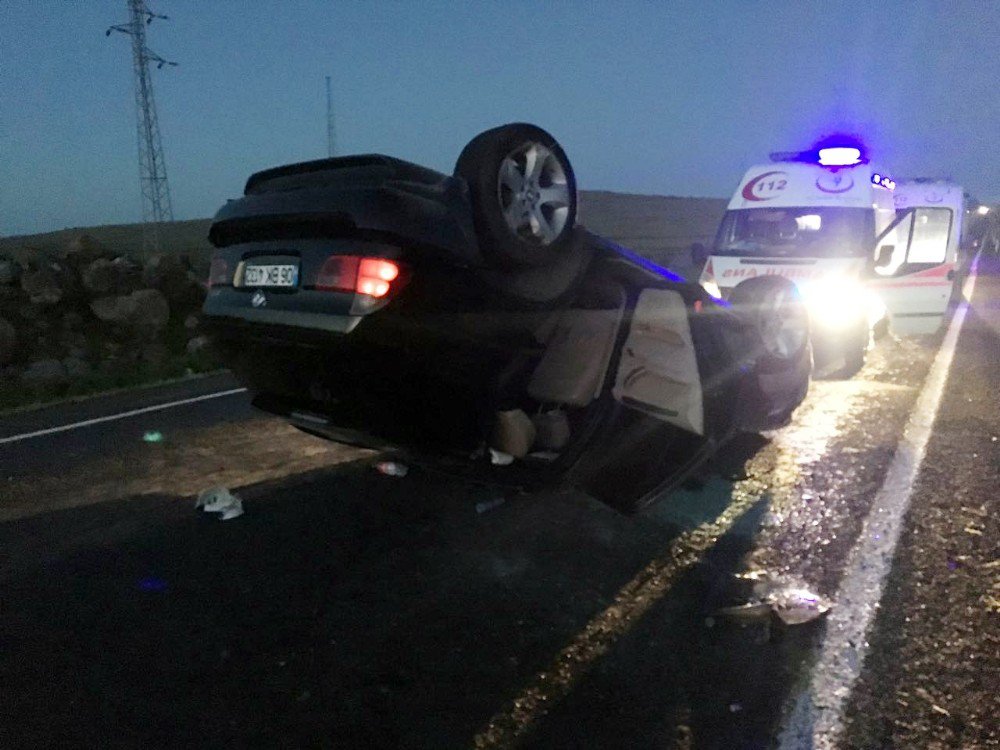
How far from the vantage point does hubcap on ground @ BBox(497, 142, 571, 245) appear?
10.7 ft

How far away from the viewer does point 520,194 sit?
10.9 feet

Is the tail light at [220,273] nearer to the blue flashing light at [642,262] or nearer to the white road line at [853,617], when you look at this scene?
the blue flashing light at [642,262]

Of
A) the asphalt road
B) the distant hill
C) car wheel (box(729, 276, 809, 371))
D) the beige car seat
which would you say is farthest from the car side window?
the distant hill

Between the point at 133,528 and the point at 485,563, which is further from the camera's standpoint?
the point at 133,528

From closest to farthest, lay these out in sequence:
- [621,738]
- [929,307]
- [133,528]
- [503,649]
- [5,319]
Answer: [621,738], [503,649], [133,528], [929,307], [5,319]

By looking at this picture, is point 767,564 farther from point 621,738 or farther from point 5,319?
point 5,319

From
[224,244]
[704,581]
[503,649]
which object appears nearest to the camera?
[503,649]

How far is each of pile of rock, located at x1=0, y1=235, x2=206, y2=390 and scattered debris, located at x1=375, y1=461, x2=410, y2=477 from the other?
24.6ft

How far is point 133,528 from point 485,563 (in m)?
1.89

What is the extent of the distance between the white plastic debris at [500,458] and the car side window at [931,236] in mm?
7886

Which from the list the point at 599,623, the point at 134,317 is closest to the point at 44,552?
the point at 599,623

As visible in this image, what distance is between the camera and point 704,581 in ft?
10.9

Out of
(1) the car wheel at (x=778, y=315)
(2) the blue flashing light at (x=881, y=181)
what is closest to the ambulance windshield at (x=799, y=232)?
(2) the blue flashing light at (x=881, y=181)

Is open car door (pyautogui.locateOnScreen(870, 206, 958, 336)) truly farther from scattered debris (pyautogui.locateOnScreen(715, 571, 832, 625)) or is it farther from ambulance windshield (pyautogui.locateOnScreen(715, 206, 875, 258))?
scattered debris (pyautogui.locateOnScreen(715, 571, 832, 625))
